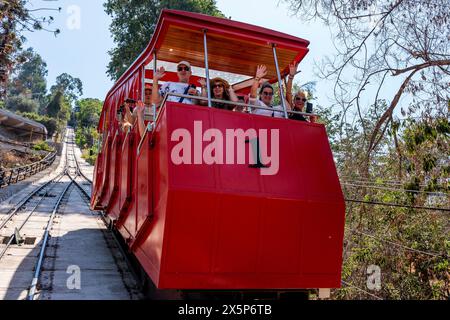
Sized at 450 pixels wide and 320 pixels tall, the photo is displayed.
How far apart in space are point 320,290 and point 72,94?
154 meters

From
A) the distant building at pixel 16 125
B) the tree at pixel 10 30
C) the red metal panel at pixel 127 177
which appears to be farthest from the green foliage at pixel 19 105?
the red metal panel at pixel 127 177

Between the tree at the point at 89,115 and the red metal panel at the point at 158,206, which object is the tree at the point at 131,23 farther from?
the tree at the point at 89,115

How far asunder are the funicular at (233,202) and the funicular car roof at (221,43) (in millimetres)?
23

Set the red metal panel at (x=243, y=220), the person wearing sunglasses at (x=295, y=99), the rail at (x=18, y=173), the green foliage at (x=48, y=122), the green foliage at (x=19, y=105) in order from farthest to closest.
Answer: the green foliage at (x=19, y=105) → the green foliage at (x=48, y=122) → the rail at (x=18, y=173) → the person wearing sunglasses at (x=295, y=99) → the red metal panel at (x=243, y=220)

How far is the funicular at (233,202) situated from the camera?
13.5 ft

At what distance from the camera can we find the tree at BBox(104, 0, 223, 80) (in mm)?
25891

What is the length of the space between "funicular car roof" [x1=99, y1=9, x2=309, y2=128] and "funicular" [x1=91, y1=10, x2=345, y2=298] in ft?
0.08

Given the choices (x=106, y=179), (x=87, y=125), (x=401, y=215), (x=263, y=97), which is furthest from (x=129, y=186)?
(x=87, y=125)

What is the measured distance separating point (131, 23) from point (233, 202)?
79.4 ft

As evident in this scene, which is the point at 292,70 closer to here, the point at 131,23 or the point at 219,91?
the point at 219,91

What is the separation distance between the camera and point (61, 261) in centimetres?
764

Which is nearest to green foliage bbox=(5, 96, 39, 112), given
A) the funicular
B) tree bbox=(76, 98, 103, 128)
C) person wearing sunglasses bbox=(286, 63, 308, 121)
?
tree bbox=(76, 98, 103, 128)

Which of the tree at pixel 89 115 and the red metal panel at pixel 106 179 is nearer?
the red metal panel at pixel 106 179

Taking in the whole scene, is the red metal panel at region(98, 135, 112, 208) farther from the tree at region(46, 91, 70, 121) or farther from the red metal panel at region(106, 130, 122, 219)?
the tree at region(46, 91, 70, 121)
